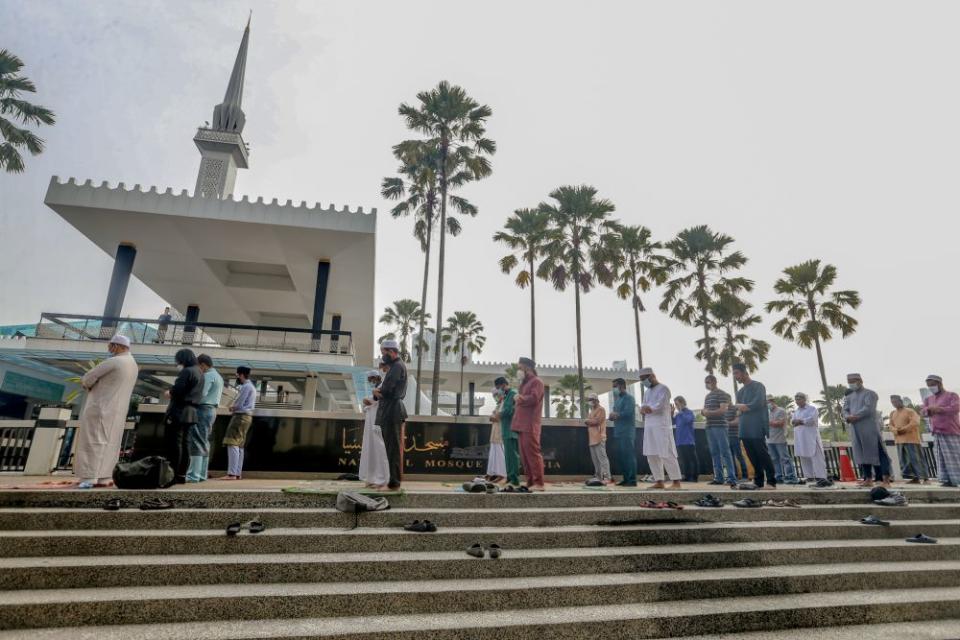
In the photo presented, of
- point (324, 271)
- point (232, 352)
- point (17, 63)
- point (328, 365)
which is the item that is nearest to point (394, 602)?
point (328, 365)

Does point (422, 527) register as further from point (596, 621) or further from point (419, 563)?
point (596, 621)

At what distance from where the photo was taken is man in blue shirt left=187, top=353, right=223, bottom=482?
621 cm

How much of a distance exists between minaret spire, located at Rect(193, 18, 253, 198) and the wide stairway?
21292mm

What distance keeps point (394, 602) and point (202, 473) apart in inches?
186

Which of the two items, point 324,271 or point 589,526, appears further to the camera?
point 324,271

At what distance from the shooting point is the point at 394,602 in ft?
10.00

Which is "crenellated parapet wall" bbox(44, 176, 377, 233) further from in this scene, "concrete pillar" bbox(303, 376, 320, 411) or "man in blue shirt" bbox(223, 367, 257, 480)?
"man in blue shirt" bbox(223, 367, 257, 480)

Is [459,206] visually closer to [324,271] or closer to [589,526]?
[324,271]

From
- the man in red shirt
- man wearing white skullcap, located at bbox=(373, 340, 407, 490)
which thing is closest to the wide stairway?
man wearing white skullcap, located at bbox=(373, 340, 407, 490)

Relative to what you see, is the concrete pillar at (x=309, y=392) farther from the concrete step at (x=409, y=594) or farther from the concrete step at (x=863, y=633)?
the concrete step at (x=863, y=633)

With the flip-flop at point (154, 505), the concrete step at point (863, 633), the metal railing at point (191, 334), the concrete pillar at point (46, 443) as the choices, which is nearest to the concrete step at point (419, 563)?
the flip-flop at point (154, 505)

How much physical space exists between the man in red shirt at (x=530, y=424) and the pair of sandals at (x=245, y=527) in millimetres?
3477

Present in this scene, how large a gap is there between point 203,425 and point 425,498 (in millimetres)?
3840

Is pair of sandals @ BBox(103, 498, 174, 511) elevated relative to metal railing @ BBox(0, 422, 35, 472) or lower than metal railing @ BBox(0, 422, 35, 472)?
lower
